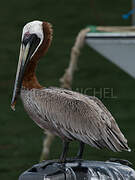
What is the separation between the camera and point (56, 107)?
4.30 m

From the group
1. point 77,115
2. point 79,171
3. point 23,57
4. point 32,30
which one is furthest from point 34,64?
point 79,171

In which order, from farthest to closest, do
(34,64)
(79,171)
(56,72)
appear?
(56,72), (34,64), (79,171)

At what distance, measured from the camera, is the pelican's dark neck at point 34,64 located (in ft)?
14.3

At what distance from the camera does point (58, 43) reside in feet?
40.9

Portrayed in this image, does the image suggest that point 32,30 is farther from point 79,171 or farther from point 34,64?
point 79,171

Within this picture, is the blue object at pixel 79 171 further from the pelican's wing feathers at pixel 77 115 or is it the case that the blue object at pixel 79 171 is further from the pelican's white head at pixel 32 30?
the pelican's white head at pixel 32 30

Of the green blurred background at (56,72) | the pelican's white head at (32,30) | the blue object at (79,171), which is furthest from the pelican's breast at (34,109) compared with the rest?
the green blurred background at (56,72)

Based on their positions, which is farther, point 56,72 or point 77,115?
point 56,72

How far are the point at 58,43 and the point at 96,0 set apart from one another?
3414 mm

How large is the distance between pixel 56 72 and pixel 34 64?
19.8ft

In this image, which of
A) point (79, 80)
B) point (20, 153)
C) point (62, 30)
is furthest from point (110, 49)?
point (62, 30)

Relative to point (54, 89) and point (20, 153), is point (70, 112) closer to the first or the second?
point (54, 89)

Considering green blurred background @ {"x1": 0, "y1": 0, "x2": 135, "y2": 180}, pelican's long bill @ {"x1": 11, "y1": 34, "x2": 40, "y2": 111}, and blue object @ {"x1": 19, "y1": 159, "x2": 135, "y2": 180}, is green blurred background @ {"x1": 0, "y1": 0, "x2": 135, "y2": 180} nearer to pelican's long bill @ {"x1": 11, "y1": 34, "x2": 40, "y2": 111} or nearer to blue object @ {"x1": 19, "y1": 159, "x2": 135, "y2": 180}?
pelican's long bill @ {"x1": 11, "y1": 34, "x2": 40, "y2": 111}

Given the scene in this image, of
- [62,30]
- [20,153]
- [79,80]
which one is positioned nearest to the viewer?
[20,153]
